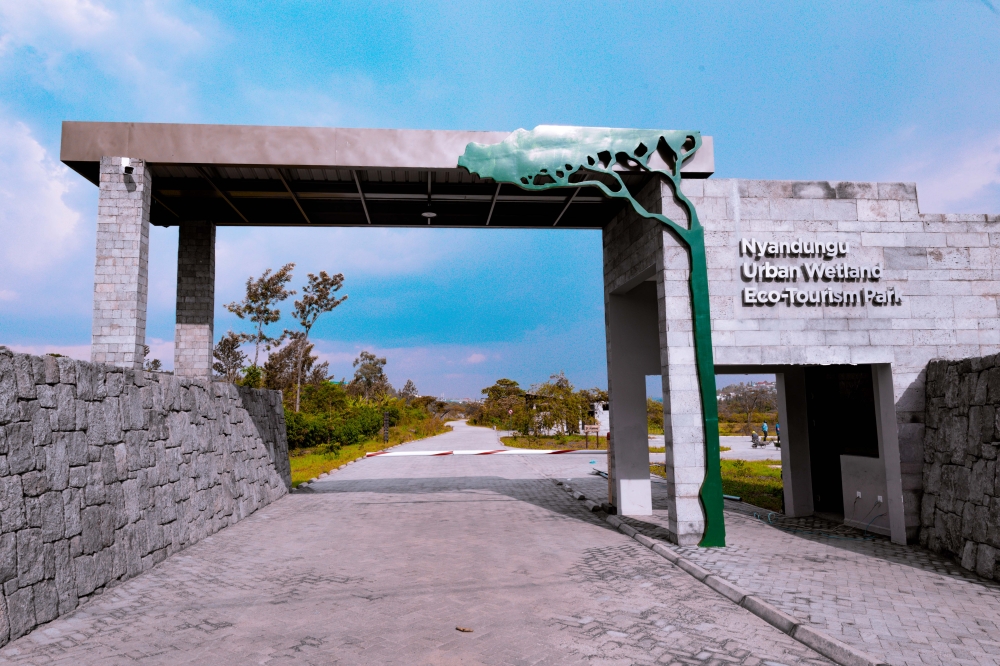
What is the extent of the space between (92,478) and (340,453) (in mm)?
21919

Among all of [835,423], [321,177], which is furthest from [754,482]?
[321,177]

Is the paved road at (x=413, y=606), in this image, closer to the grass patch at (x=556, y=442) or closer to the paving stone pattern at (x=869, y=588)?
the paving stone pattern at (x=869, y=588)

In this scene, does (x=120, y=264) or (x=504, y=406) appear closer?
(x=120, y=264)

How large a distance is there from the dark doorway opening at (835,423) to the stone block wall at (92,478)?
33.0ft

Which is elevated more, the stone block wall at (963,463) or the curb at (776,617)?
the stone block wall at (963,463)

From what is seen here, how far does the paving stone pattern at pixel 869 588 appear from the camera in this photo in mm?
4602

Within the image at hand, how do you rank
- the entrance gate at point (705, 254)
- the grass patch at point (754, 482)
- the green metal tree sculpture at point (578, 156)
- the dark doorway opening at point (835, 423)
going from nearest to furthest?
the entrance gate at point (705, 254) < the green metal tree sculpture at point (578, 156) < the dark doorway opening at point (835, 423) < the grass patch at point (754, 482)

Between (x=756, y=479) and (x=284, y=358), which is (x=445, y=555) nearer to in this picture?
(x=756, y=479)

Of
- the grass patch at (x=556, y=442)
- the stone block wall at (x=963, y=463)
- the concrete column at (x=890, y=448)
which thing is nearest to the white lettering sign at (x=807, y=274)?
the concrete column at (x=890, y=448)

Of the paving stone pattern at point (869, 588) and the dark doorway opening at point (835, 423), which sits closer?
the paving stone pattern at point (869, 588)

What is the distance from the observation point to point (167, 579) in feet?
23.0

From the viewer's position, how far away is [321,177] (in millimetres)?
10258

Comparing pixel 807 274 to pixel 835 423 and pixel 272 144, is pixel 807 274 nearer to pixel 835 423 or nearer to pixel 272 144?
pixel 835 423

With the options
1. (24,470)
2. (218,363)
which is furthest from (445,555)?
(218,363)
